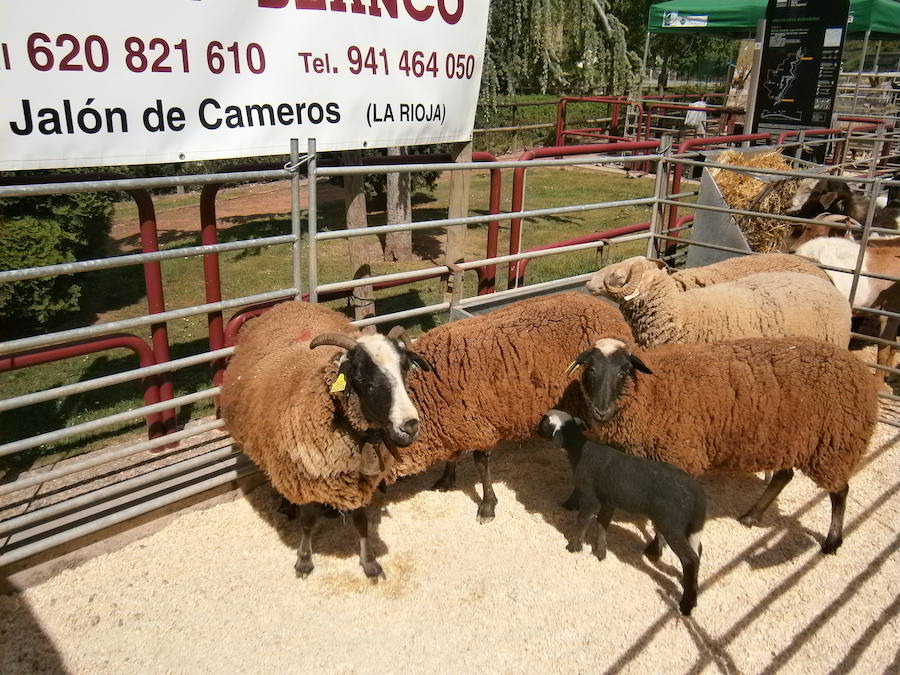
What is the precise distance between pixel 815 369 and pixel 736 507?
3.44 ft

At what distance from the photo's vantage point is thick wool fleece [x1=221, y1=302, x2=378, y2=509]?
A: 10.3ft

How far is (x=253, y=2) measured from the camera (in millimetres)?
3479

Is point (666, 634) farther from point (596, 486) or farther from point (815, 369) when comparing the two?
point (815, 369)

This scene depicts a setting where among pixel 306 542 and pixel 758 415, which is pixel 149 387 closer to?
pixel 306 542

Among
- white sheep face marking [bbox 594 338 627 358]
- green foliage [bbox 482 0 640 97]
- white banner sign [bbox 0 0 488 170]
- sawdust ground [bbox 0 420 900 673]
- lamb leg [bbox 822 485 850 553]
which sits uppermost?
green foliage [bbox 482 0 640 97]

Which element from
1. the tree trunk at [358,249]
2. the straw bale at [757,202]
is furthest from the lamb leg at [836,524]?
the straw bale at [757,202]

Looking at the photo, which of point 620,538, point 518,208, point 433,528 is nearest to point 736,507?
point 620,538

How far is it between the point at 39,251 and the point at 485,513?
209 inches

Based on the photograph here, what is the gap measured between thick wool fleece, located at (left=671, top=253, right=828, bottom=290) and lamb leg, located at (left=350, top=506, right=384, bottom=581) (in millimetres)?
3154

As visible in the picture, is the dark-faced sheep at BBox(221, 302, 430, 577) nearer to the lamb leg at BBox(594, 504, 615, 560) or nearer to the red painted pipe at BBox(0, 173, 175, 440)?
the red painted pipe at BBox(0, 173, 175, 440)

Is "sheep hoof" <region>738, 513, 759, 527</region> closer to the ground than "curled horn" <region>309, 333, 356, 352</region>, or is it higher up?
closer to the ground

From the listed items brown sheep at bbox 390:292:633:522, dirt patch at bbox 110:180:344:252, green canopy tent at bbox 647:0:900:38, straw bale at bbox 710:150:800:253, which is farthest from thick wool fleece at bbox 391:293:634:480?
green canopy tent at bbox 647:0:900:38

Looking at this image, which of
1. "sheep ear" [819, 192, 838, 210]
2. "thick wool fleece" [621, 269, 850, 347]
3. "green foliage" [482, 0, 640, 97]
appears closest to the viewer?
"thick wool fleece" [621, 269, 850, 347]

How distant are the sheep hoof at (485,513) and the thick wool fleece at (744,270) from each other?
244 cm
